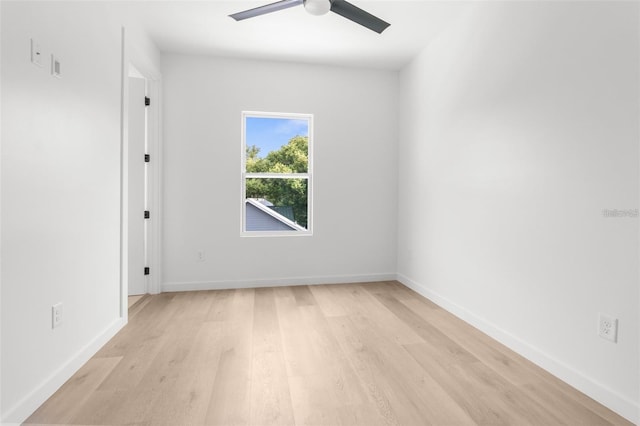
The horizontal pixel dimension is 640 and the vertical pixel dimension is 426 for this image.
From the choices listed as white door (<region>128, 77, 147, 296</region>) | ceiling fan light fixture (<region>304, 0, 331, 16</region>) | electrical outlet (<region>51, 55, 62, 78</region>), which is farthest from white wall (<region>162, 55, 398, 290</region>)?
electrical outlet (<region>51, 55, 62, 78</region>)

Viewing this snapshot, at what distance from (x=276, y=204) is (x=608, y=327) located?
10.3 feet

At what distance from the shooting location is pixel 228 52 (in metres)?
3.66

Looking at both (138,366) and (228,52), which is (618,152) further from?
(228,52)

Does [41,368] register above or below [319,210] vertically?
below

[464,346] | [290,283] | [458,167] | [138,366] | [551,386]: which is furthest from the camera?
[290,283]

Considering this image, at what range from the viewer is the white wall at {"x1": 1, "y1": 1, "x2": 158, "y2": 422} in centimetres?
151

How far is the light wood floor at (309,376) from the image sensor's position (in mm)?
1601

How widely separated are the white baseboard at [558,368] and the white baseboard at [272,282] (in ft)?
3.85

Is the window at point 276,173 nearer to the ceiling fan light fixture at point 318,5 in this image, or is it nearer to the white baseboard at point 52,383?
the ceiling fan light fixture at point 318,5

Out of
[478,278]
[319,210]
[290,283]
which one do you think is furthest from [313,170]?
[478,278]

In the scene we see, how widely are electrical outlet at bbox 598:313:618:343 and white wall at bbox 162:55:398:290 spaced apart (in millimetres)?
2563

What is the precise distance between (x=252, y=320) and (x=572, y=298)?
225cm

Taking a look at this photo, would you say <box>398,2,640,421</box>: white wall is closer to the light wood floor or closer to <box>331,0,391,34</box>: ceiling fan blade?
the light wood floor

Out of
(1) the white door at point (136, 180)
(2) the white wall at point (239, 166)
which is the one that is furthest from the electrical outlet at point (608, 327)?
(1) the white door at point (136, 180)
